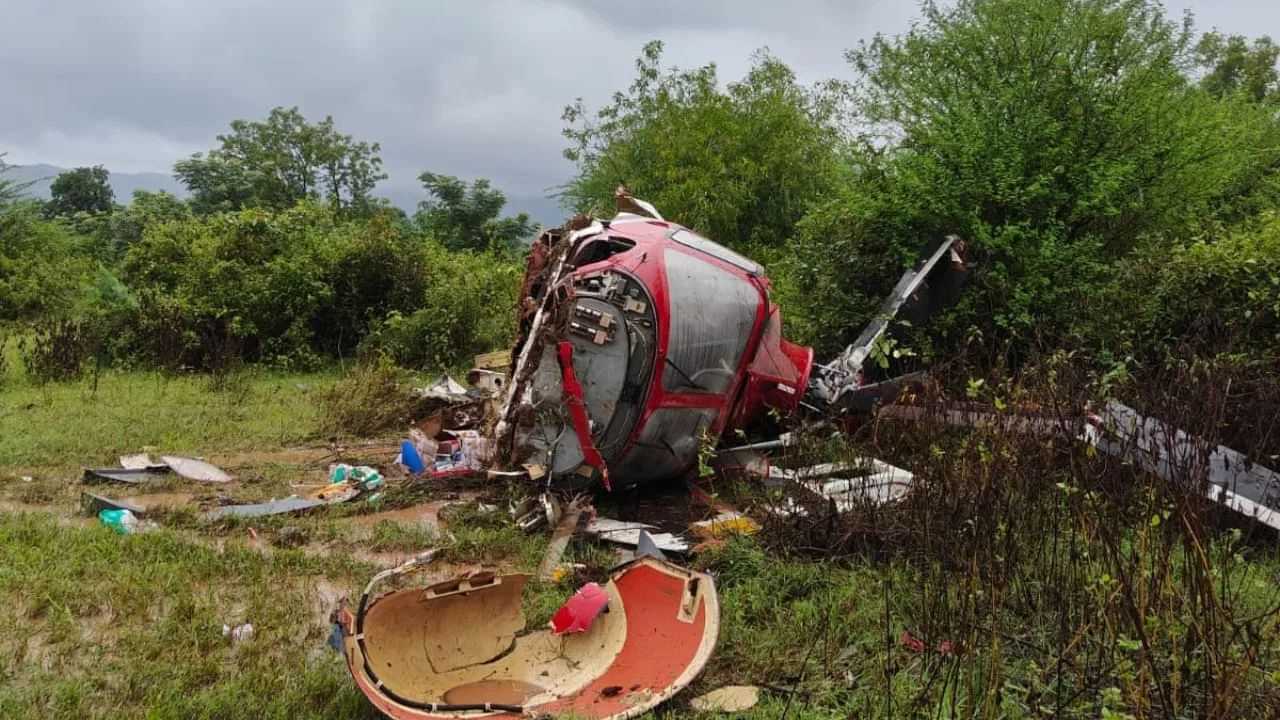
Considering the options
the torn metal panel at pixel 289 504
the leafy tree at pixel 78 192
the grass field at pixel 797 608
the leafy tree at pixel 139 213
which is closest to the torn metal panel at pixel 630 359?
the grass field at pixel 797 608

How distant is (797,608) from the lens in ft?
14.5

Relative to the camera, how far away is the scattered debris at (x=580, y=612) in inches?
160

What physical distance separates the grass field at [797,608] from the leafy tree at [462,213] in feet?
68.8

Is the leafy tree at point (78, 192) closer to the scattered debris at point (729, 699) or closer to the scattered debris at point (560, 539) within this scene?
the scattered debris at point (560, 539)

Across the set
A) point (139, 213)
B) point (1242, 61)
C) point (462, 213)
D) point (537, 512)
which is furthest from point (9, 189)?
point (1242, 61)

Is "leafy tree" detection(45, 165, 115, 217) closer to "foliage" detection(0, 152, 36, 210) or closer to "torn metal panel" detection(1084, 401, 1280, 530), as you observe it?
"foliage" detection(0, 152, 36, 210)

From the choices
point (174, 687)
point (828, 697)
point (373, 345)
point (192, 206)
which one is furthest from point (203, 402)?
point (192, 206)

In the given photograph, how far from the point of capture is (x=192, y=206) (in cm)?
2856

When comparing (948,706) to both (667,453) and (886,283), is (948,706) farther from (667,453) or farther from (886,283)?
(886,283)

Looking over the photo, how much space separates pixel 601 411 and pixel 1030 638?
3.29 m

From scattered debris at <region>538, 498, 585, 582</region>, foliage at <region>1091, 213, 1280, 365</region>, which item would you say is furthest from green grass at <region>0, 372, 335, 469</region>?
foliage at <region>1091, 213, 1280, 365</region>

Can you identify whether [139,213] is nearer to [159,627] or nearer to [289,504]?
[289,504]

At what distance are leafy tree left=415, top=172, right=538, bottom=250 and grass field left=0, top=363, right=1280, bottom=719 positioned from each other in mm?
20972

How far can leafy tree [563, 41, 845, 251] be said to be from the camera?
16562 millimetres
